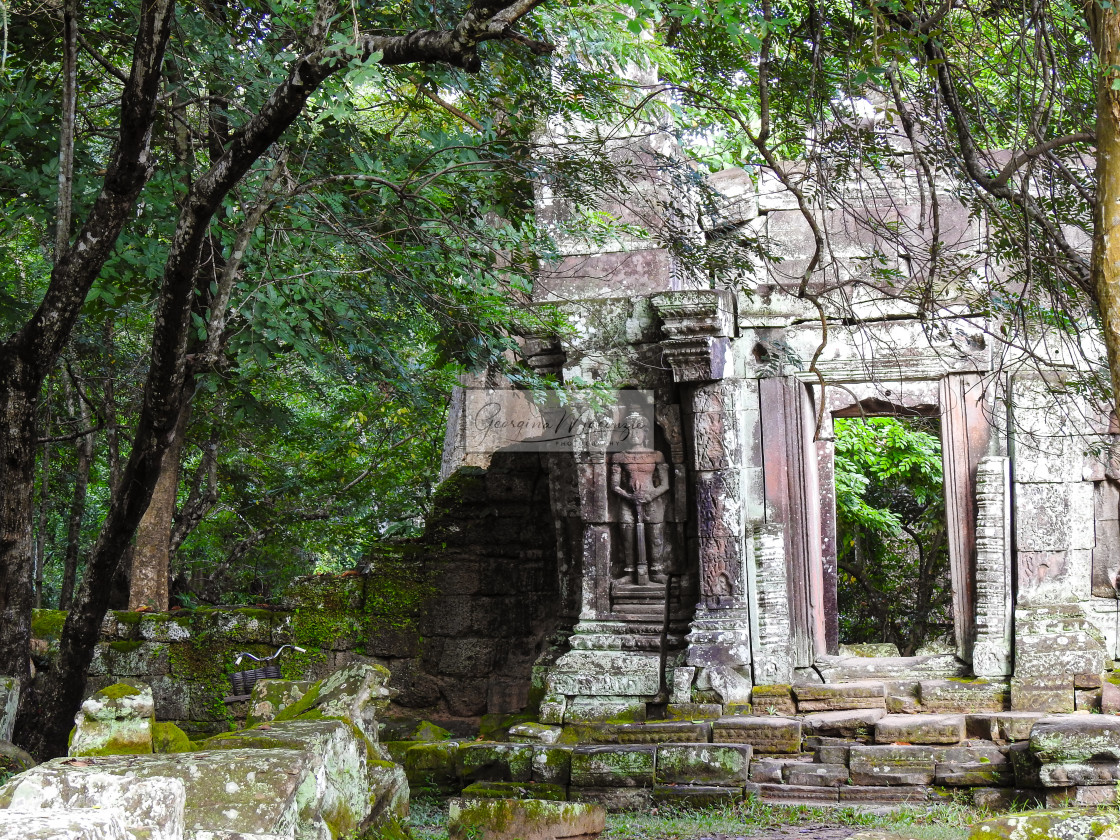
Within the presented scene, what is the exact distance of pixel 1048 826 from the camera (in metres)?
3.11

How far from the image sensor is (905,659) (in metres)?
8.54

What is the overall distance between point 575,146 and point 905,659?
446cm

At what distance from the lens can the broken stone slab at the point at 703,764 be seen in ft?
22.5

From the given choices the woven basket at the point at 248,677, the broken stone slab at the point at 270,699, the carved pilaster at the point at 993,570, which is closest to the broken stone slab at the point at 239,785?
the broken stone slab at the point at 270,699

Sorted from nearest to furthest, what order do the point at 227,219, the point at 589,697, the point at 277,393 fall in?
the point at 227,219, the point at 589,697, the point at 277,393

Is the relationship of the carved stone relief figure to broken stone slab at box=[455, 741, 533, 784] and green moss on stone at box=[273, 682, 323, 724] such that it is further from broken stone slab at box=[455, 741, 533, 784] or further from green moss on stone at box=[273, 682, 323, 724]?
green moss on stone at box=[273, 682, 323, 724]

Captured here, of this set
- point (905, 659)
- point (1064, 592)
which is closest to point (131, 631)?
point (905, 659)

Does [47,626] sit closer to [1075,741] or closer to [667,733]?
[667,733]

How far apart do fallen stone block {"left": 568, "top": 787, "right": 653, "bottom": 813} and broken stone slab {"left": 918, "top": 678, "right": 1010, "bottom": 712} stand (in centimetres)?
228

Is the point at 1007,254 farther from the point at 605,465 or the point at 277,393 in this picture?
the point at 277,393

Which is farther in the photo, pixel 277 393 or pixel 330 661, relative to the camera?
pixel 277 393

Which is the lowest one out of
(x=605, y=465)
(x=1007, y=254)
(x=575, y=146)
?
(x=605, y=465)

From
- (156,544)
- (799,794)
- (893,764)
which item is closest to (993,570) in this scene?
(893,764)

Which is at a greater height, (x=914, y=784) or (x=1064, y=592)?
(x=1064, y=592)
